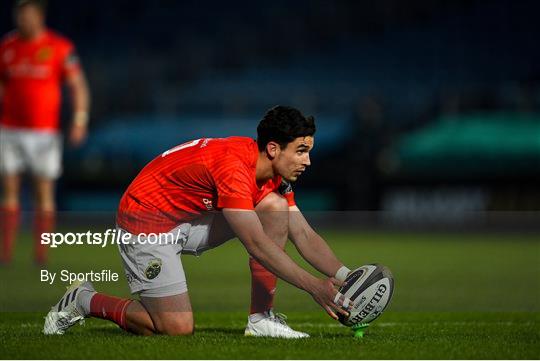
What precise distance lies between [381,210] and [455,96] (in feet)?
8.52

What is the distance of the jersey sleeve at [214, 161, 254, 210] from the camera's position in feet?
→ 17.7

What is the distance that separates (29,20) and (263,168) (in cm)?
534

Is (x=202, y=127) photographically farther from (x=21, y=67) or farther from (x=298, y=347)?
(x=298, y=347)

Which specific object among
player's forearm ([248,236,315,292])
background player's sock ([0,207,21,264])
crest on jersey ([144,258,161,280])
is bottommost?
background player's sock ([0,207,21,264])

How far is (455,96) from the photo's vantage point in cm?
1744

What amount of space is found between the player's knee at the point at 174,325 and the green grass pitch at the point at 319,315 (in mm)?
90

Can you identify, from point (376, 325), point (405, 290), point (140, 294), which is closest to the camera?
point (140, 294)

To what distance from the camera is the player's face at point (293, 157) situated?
5.57 meters

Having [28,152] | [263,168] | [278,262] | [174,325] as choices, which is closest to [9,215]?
[28,152]

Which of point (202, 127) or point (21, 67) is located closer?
point (21, 67)

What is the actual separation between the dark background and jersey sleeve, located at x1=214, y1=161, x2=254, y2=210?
33.2 feet

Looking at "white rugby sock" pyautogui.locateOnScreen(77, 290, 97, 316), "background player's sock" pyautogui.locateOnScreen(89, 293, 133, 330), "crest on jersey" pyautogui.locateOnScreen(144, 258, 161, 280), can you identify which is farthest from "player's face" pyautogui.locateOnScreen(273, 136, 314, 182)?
"white rugby sock" pyautogui.locateOnScreen(77, 290, 97, 316)

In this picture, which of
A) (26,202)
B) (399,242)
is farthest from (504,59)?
(26,202)

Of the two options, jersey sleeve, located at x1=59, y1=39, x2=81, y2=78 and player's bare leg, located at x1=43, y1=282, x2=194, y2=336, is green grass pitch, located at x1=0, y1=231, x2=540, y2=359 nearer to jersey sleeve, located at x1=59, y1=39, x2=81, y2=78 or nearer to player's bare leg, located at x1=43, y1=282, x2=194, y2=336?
player's bare leg, located at x1=43, y1=282, x2=194, y2=336
